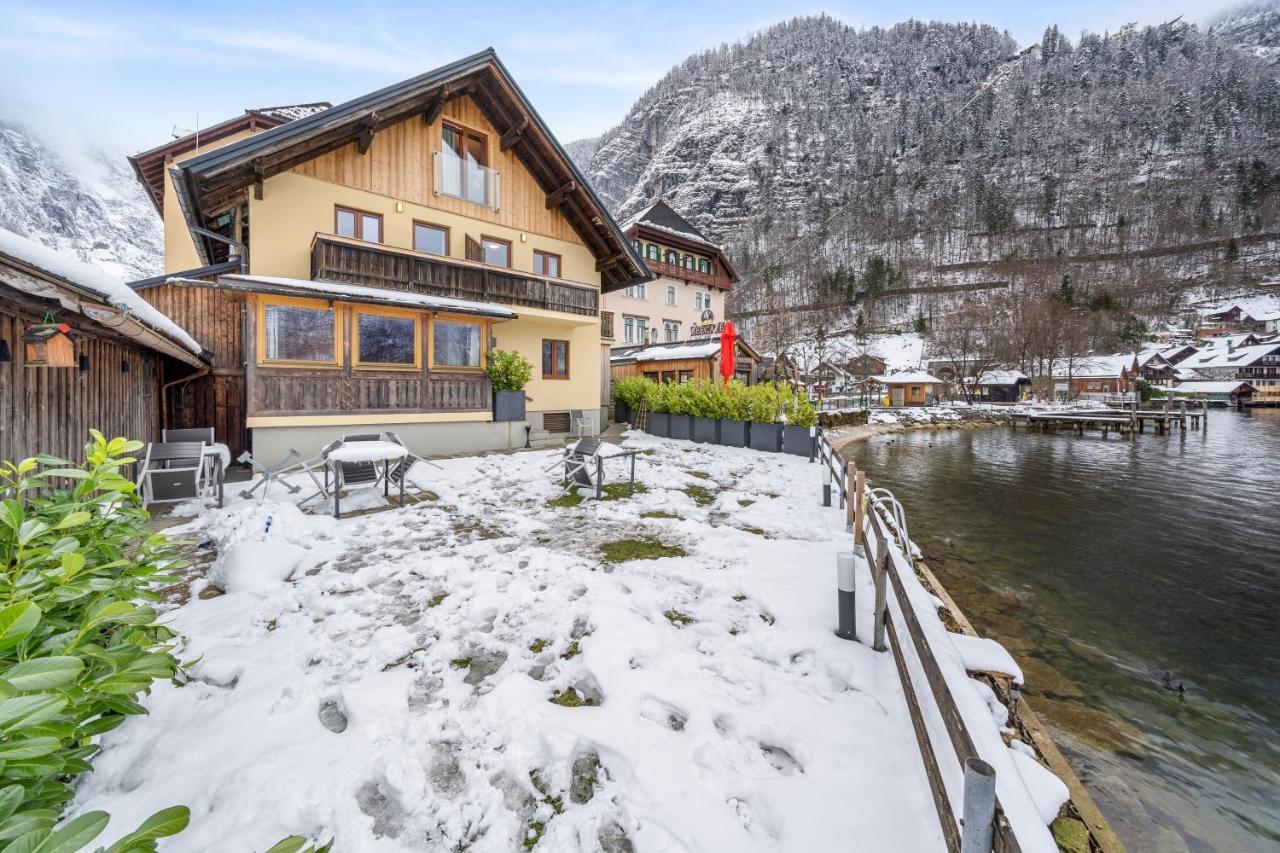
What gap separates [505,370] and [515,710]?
11.4 meters

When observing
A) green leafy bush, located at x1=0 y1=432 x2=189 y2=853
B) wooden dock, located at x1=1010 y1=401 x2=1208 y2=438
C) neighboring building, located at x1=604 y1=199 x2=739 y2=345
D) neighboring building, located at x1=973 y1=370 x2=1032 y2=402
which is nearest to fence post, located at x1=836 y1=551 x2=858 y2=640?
green leafy bush, located at x1=0 y1=432 x2=189 y2=853

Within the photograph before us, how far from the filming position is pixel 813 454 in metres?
13.5

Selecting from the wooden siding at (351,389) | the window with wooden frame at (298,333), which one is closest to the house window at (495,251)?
the wooden siding at (351,389)

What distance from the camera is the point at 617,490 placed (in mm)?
9008

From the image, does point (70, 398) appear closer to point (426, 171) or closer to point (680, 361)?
point (426, 171)

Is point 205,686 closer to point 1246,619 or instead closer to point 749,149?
point 1246,619

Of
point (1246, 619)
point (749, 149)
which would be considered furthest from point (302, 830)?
point (749, 149)

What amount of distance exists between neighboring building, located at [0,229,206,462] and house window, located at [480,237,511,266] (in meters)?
8.43

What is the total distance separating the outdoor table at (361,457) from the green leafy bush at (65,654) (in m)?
4.06

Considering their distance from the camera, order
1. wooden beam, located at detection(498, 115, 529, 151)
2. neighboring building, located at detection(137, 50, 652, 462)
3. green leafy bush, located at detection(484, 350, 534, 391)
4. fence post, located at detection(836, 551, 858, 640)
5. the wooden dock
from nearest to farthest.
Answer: fence post, located at detection(836, 551, 858, 640), neighboring building, located at detection(137, 50, 652, 462), green leafy bush, located at detection(484, 350, 534, 391), wooden beam, located at detection(498, 115, 529, 151), the wooden dock

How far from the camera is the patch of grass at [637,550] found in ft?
18.4

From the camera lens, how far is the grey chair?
6.81 metres

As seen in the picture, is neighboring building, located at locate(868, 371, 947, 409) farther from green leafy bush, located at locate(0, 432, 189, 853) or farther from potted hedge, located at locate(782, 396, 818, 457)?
green leafy bush, located at locate(0, 432, 189, 853)

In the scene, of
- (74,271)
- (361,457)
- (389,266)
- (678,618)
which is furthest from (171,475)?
(678,618)
